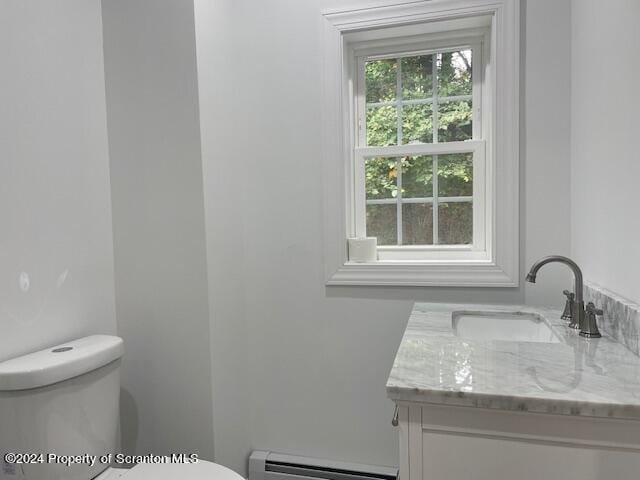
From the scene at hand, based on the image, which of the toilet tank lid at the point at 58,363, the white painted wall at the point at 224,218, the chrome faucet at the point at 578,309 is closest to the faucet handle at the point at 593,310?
the chrome faucet at the point at 578,309

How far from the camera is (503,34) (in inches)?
56.3

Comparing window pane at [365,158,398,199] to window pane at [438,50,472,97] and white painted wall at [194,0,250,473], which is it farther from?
white painted wall at [194,0,250,473]

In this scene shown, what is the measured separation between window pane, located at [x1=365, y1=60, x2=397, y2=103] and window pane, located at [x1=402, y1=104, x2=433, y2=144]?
0.33 ft

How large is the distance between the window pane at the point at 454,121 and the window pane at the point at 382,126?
19 centimetres

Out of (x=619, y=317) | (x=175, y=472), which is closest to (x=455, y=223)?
(x=619, y=317)

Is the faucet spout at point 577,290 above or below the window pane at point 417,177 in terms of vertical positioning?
below

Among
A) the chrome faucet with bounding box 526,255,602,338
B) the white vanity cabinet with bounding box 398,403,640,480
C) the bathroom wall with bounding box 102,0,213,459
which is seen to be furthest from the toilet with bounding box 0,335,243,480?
the chrome faucet with bounding box 526,255,602,338

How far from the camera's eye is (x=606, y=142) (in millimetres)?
1114

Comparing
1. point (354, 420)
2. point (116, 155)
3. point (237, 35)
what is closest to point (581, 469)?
point (354, 420)

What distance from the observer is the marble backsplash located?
93 centimetres

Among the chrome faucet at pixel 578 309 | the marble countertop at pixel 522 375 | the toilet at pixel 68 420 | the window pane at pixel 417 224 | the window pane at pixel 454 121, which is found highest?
the window pane at pixel 454 121

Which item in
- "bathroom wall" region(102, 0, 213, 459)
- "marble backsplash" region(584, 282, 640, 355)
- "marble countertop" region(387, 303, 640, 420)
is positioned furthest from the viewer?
"bathroom wall" region(102, 0, 213, 459)

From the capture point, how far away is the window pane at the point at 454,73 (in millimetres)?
1646

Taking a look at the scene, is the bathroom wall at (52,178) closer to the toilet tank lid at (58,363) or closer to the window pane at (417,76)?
the toilet tank lid at (58,363)
